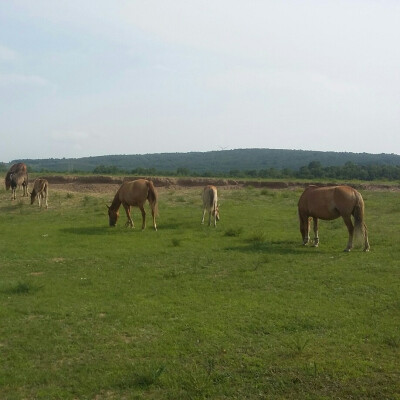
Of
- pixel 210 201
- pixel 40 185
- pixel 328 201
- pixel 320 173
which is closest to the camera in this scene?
pixel 328 201

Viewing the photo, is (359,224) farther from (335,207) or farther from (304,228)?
(304,228)

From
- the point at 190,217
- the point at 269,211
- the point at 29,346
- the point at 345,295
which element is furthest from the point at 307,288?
the point at 269,211

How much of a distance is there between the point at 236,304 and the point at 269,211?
1448 cm

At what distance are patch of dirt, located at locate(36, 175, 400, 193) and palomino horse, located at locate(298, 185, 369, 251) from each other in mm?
19654

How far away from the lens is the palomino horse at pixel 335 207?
41.7ft

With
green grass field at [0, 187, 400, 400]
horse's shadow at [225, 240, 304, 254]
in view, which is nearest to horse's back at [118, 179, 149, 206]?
green grass field at [0, 187, 400, 400]

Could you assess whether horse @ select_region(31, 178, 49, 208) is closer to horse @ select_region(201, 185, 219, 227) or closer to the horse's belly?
horse @ select_region(201, 185, 219, 227)

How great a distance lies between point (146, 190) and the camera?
57.3 feet

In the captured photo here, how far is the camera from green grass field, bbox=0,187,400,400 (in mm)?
5285

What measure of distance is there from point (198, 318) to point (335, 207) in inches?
281

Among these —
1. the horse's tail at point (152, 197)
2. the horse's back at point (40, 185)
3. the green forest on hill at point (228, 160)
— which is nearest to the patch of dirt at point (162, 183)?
the horse's back at point (40, 185)

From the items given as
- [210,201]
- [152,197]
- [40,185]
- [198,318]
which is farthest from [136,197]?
[198,318]

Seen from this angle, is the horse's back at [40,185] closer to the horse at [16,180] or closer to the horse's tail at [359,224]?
the horse at [16,180]

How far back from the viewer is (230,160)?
406ft
